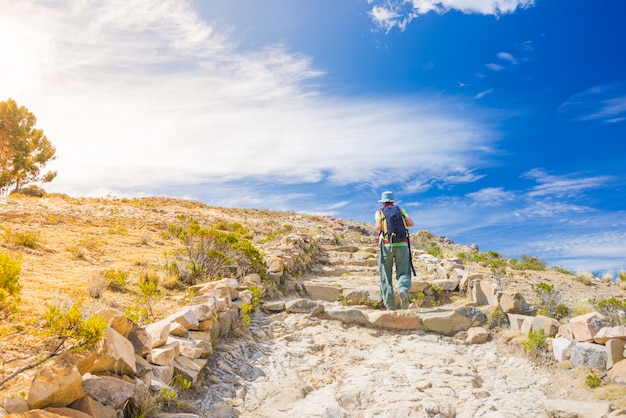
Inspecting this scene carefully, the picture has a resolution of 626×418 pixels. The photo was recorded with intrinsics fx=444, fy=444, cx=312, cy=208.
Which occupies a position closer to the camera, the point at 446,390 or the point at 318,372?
the point at 446,390

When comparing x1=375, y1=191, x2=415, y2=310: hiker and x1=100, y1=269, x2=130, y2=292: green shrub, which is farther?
x1=375, y1=191, x2=415, y2=310: hiker

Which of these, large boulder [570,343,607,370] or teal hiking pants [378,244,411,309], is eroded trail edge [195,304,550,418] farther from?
teal hiking pants [378,244,411,309]

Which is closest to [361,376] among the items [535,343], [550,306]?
[535,343]

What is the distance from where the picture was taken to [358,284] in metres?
12.3

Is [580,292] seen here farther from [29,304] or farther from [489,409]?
[29,304]

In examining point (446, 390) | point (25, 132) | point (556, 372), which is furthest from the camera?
point (25, 132)

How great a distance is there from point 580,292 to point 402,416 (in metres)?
13.1

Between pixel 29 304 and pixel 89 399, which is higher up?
pixel 29 304

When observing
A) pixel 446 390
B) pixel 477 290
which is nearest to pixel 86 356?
pixel 446 390

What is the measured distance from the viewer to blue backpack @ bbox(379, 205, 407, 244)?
930cm

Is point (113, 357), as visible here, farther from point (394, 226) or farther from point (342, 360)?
point (394, 226)

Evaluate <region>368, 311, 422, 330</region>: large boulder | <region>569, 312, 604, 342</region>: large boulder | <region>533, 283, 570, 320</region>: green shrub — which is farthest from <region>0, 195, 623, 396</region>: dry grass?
<region>569, 312, 604, 342</region>: large boulder

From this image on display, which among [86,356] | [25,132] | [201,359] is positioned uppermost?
[25,132]

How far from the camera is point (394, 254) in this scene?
941cm
